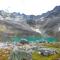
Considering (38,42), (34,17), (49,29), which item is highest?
(34,17)

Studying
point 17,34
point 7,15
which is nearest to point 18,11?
point 7,15

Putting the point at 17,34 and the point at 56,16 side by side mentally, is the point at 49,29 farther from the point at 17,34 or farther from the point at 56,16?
the point at 17,34

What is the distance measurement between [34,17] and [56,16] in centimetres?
31

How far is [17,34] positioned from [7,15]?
1.00ft

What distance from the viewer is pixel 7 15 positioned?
272cm

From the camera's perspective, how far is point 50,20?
2697 millimetres

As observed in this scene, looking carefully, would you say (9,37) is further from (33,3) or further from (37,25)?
(33,3)

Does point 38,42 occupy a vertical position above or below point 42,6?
below

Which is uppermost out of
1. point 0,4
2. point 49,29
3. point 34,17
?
point 0,4

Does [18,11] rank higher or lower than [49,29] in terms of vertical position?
higher

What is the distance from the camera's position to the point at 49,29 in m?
2.67

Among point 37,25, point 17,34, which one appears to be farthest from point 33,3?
point 17,34

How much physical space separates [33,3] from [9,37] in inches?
23.1

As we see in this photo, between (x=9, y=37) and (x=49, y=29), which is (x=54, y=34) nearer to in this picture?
(x=49, y=29)
